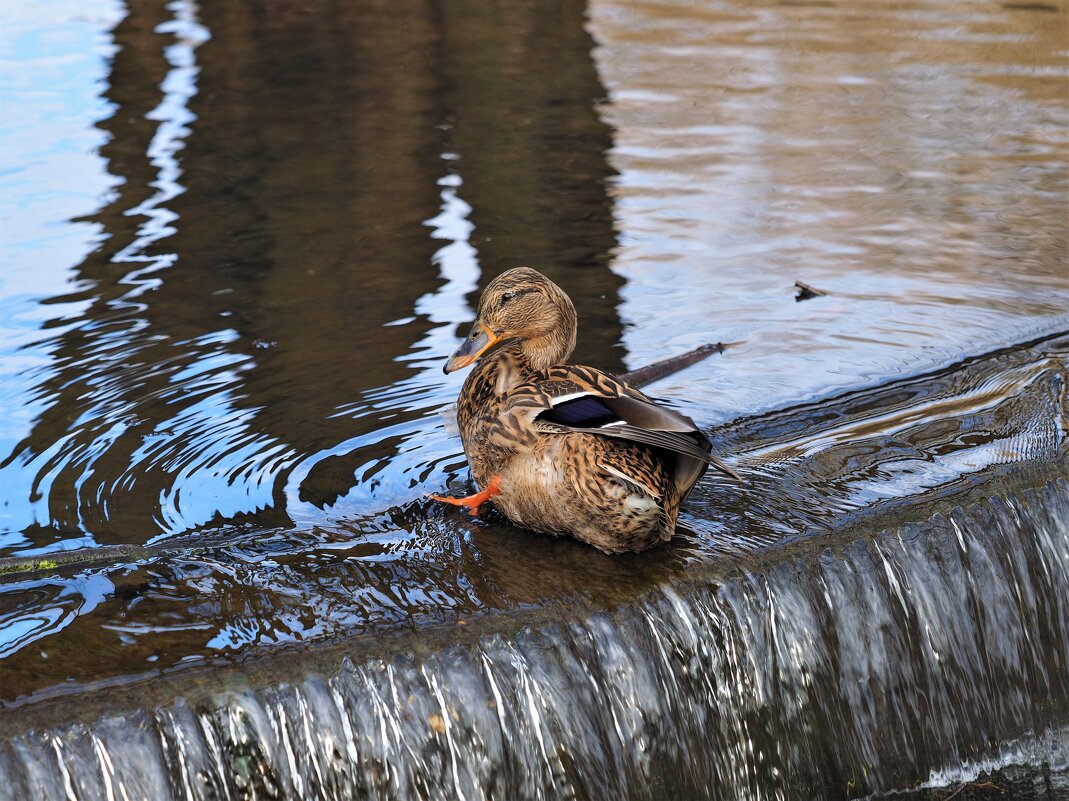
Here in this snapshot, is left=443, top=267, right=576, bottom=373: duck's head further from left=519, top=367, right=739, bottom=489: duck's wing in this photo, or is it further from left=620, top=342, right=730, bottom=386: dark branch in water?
left=620, top=342, right=730, bottom=386: dark branch in water

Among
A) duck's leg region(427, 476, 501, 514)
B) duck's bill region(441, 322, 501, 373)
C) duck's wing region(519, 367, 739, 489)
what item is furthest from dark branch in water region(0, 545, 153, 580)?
duck's wing region(519, 367, 739, 489)

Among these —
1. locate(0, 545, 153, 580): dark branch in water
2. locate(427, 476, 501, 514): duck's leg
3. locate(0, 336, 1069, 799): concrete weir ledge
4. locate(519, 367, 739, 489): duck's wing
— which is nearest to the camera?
locate(0, 336, 1069, 799): concrete weir ledge

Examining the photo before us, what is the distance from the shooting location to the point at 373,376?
570 cm

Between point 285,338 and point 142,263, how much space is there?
51.8 inches

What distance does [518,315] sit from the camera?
4.46 metres

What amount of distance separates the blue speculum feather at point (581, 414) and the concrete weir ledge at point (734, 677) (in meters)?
0.48

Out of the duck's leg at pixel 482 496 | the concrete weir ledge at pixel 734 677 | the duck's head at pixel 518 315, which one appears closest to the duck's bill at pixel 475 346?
the duck's head at pixel 518 315

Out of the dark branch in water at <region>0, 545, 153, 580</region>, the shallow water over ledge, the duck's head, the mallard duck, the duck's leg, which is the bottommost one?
the shallow water over ledge

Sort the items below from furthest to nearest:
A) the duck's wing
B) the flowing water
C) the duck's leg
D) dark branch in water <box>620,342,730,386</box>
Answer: dark branch in water <box>620,342,730,386</box>
the duck's leg
the duck's wing
the flowing water

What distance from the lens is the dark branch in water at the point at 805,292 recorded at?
268 inches

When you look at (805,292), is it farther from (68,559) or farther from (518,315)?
(68,559)

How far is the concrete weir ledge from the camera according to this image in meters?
3.46

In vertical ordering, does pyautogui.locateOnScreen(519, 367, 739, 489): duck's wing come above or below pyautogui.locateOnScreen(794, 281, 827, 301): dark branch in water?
above

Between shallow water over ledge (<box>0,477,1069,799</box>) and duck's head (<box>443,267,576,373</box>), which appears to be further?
duck's head (<box>443,267,576,373</box>)
